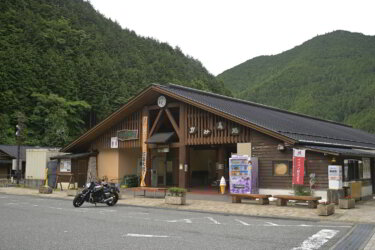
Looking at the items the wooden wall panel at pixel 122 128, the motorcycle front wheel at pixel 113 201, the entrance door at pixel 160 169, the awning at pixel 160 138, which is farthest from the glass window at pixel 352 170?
A: the entrance door at pixel 160 169

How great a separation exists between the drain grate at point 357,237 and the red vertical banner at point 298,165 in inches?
212

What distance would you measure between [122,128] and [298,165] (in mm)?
12315

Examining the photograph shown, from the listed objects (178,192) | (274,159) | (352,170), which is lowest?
(178,192)

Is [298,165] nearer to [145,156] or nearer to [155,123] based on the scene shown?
[155,123]

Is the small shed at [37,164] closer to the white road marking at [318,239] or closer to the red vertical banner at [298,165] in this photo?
the red vertical banner at [298,165]

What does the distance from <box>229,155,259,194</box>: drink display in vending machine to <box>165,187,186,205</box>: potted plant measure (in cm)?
299

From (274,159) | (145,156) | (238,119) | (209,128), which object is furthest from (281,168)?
(145,156)

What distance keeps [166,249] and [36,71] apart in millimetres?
50199

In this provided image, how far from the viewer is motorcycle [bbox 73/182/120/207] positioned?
14516 millimetres

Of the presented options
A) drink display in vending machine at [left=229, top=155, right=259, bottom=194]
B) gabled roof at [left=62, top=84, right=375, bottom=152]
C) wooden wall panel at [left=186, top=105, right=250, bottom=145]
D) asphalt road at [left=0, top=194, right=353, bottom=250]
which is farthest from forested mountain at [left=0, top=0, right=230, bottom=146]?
asphalt road at [left=0, top=194, right=353, bottom=250]

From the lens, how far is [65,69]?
183 feet

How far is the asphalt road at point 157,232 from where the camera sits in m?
7.38

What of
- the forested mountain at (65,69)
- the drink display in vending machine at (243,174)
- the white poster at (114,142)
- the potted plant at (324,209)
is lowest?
the potted plant at (324,209)

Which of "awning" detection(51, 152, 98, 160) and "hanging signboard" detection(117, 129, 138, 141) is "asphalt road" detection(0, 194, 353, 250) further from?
"awning" detection(51, 152, 98, 160)
